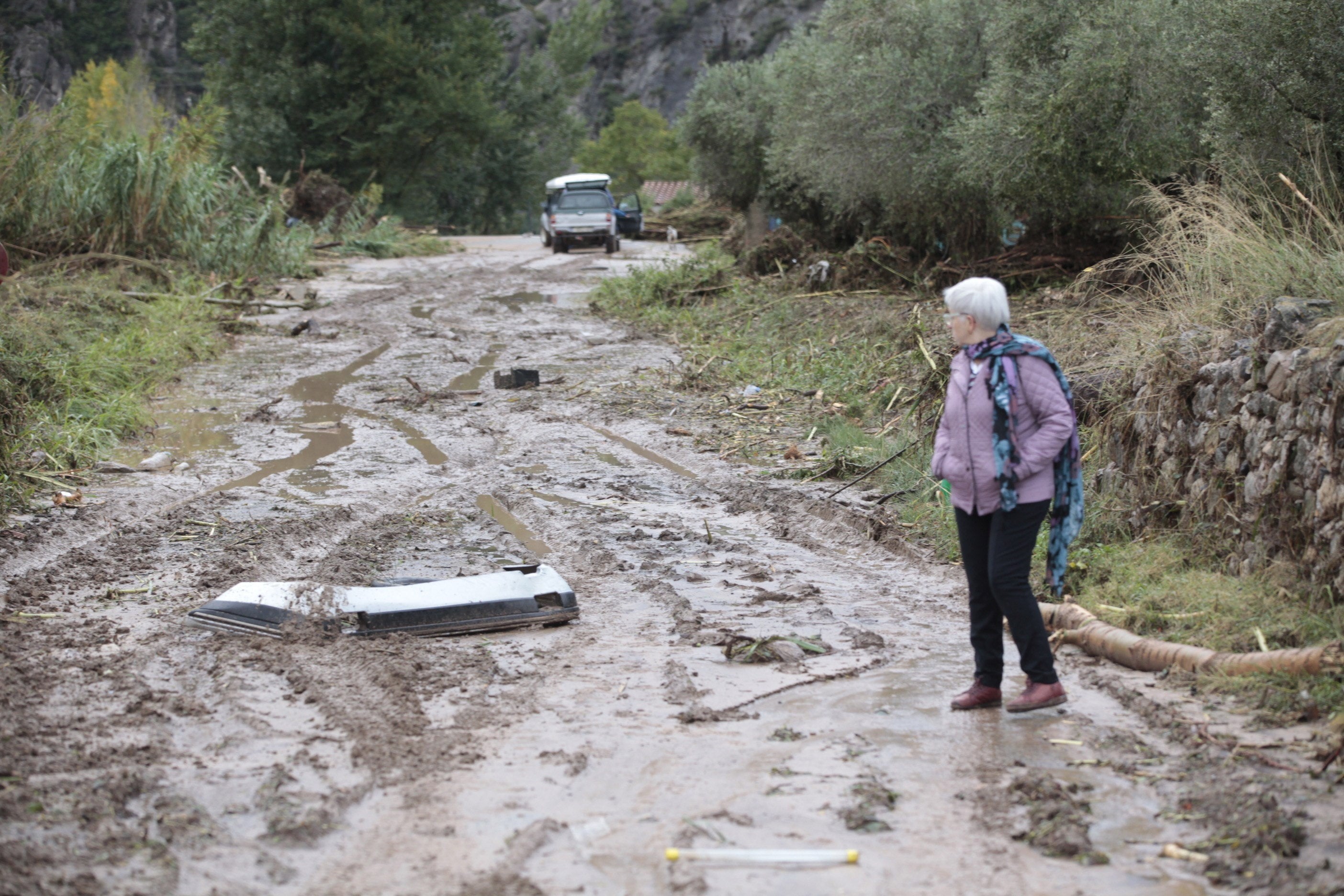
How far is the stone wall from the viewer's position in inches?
189

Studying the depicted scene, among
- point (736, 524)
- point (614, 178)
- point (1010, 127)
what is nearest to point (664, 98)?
point (614, 178)

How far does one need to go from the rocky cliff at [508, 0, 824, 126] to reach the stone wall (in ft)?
258

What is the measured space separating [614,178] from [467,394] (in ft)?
185

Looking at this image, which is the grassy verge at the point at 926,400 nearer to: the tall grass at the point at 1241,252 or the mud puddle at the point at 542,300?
the tall grass at the point at 1241,252

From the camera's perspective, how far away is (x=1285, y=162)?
888 cm

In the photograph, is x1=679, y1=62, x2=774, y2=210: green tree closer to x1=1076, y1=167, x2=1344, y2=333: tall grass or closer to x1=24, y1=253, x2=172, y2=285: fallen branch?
x1=24, y1=253, x2=172, y2=285: fallen branch

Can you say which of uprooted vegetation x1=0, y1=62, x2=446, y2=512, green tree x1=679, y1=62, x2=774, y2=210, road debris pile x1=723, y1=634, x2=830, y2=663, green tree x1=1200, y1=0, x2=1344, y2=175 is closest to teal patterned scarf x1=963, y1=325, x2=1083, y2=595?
road debris pile x1=723, y1=634, x2=830, y2=663

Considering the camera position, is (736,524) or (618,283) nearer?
(736,524)

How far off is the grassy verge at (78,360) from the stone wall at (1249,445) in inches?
263

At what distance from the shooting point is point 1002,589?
14.2 ft

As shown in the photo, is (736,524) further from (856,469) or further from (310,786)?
(310,786)

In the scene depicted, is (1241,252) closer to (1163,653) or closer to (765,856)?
(1163,653)

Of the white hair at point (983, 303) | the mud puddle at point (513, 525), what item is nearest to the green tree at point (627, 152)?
the mud puddle at point (513, 525)

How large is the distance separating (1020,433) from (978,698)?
102 cm
